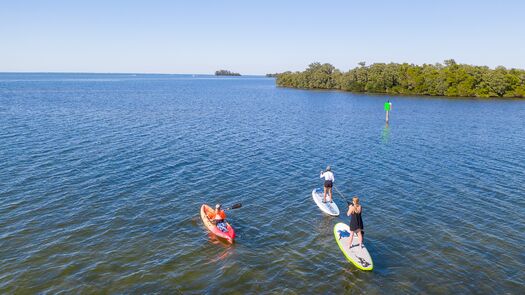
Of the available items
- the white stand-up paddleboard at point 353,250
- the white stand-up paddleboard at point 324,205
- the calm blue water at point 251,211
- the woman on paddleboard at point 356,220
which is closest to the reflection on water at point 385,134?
the calm blue water at point 251,211

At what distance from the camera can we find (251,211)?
25.3 metres

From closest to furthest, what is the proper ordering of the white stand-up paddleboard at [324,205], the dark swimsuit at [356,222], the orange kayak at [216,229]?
the dark swimsuit at [356,222]
the orange kayak at [216,229]
the white stand-up paddleboard at [324,205]

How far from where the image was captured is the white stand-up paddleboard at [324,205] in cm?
2495

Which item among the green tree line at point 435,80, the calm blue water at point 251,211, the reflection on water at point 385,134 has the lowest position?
the calm blue water at point 251,211

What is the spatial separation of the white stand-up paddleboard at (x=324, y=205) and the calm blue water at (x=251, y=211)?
0.59 meters

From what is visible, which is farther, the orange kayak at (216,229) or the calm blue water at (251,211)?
the orange kayak at (216,229)

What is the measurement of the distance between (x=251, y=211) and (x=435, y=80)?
383ft

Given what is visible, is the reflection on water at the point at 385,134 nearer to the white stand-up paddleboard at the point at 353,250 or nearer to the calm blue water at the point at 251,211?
the calm blue water at the point at 251,211

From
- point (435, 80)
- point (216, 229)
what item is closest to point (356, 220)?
point (216, 229)

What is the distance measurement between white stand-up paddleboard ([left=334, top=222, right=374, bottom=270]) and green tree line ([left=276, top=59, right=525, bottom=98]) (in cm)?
11634

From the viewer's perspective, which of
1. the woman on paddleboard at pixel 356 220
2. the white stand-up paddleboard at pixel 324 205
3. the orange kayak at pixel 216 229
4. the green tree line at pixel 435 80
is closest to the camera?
the woman on paddleboard at pixel 356 220

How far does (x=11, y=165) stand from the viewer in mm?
32938

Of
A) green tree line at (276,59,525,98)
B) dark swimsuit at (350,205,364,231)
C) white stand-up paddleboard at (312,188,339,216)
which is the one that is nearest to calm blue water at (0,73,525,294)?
white stand-up paddleboard at (312,188,339,216)

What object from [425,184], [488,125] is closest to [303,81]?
[488,125]
